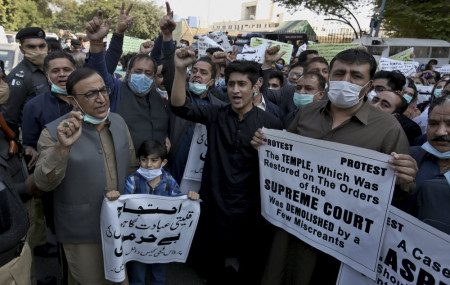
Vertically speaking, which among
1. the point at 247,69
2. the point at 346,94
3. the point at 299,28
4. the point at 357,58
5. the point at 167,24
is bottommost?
the point at 346,94

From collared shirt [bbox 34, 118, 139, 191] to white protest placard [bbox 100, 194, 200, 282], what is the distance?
0.21m

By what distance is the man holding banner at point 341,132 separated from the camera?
2062 mm

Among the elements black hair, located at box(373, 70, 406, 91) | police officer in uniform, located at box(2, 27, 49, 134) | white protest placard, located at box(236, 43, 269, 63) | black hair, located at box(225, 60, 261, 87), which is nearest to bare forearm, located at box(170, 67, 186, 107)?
black hair, located at box(225, 60, 261, 87)

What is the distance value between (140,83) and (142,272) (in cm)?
177

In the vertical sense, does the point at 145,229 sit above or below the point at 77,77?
below

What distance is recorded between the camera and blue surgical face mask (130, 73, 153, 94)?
3309mm

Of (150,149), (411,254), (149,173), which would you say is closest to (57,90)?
(150,149)

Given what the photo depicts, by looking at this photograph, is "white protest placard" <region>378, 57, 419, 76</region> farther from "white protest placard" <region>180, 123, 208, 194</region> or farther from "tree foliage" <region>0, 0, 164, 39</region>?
"tree foliage" <region>0, 0, 164, 39</region>

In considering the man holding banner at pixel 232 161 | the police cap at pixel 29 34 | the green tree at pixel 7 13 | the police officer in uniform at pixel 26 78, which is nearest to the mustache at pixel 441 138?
the man holding banner at pixel 232 161

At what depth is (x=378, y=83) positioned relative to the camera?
4.27 m

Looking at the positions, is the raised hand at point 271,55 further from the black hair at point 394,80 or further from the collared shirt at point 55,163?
the black hair at point 394,80

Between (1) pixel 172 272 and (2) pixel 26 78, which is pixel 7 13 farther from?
(1) pixel 172 272

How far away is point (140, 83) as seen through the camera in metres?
3.32

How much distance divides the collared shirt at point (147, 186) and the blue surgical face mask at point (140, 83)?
97 cm
